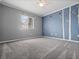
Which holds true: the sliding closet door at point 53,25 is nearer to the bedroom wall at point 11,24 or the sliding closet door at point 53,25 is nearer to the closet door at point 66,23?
the closet door at point 66,23

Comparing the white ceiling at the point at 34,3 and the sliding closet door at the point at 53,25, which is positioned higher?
the white ceiling at the point at 34,3

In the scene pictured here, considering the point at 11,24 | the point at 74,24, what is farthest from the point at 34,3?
the point at 74,24

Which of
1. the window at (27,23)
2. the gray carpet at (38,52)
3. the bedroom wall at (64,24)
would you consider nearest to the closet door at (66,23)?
the bedroom wall at (64,24)

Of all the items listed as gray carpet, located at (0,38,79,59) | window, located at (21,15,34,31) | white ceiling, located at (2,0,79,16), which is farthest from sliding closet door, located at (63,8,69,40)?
window, located at (21,15,34,31)

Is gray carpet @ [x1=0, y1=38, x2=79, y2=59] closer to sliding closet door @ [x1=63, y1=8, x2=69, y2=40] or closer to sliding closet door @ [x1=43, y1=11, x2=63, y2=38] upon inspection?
sliding closet door @ [x1=63, y1=8, x2=69, y2=40]

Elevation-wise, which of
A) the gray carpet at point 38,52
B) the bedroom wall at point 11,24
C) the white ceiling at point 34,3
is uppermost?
the white ceiling at point 34,3

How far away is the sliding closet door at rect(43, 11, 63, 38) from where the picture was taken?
5.52 meters

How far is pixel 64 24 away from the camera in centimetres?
520

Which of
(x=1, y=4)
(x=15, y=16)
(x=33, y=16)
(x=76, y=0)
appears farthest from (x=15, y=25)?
(x=76, y=0)

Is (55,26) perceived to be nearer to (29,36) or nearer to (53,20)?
(53,20)

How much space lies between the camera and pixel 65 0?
3.92 m

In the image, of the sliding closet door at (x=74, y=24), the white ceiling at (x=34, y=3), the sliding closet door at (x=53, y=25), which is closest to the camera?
the white ceiling at (x=34, y=3)

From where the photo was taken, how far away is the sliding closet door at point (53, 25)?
5520 mm

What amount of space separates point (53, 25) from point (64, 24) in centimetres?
112
